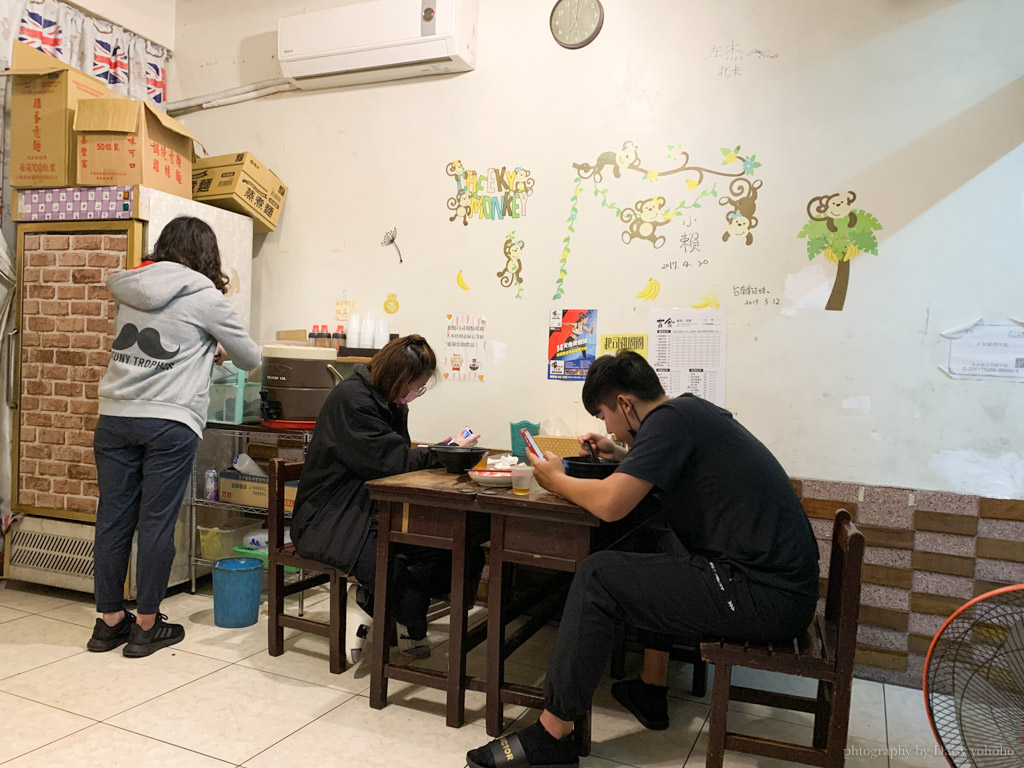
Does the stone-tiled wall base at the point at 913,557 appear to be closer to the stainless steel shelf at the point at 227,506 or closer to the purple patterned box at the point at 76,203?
the stainless steel shelf at the point at 227,506

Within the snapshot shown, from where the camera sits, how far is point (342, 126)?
369 centimetres

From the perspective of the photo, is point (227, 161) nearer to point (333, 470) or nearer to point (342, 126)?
point (342, 126)

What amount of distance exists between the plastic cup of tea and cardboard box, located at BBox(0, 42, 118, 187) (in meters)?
2.57

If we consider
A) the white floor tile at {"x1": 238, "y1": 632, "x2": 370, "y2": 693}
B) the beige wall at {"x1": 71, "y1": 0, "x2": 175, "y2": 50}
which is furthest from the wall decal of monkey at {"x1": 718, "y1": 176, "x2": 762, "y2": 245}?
the beige wall at {"x1": 71, "y1": 0, "x2": 175, "y2": 50}

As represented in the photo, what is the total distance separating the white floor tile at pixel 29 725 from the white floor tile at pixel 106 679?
4 cm

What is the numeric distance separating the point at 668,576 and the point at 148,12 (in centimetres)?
408

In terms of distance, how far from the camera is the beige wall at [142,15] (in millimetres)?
3764

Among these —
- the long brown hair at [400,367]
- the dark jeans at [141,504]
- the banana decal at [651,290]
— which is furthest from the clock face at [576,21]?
the dark jeans at [141,504]

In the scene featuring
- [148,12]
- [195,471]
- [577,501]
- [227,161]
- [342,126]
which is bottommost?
[195,471]

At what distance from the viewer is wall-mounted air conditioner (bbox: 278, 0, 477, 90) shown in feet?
10.8

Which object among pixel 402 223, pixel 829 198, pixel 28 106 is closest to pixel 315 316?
pixel 402 223

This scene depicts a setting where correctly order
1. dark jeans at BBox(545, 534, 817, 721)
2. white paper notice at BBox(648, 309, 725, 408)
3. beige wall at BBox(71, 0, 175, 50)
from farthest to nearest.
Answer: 1. beige wall at BBox(71, 0, 175, 50)
2. white paper notice at BBox(648, 309, 725, 408)
3. dark jeans at BBox(545, 534, 817, 721)

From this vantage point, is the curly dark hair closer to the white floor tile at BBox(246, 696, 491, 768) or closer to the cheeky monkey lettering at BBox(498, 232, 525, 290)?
the cheeky monkey lettering at BBox(498, 232, 525, 290)

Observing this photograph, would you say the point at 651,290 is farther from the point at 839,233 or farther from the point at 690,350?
the point at 839,233
